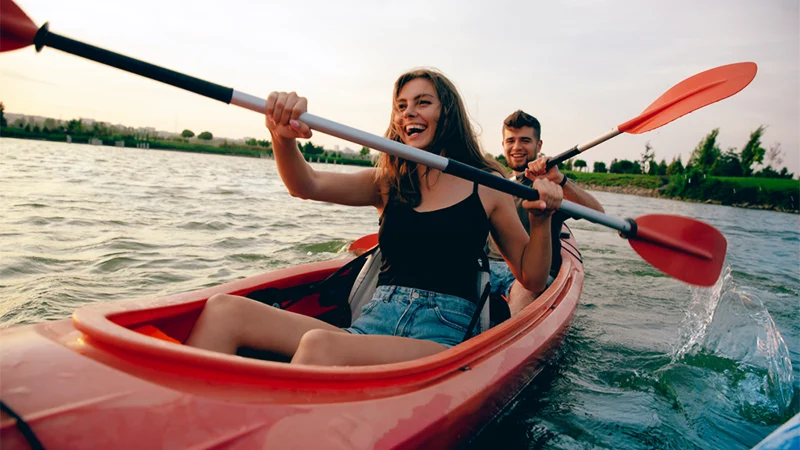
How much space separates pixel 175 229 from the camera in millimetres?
6238

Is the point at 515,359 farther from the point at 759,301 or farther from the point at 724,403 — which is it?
the point at 759,301

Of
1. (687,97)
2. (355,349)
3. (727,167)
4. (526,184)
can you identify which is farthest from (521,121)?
(727,167)

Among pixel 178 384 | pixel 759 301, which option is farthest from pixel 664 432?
pixel 759 301

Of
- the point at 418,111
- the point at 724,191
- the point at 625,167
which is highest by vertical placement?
the point at 625,167

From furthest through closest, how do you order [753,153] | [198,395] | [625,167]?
[625,167], [753,153], [198,395]

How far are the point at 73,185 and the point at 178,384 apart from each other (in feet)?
32.1

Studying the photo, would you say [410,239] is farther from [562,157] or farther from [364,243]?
[364,243]

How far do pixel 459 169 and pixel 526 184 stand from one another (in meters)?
2.37

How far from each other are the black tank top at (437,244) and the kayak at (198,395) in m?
0.28

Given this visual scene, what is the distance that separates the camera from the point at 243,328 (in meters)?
1.79

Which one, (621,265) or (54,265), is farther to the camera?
(621,265)

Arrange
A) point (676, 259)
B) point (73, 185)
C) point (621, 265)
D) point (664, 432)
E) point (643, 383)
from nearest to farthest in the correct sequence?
point (664, 432)
point (676, 259)
point (643, 383)
point (621, 265)
point (73, 185)

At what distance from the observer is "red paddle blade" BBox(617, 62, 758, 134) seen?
327cm

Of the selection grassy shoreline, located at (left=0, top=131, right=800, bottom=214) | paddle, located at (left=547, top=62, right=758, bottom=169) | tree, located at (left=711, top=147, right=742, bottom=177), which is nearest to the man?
paddle, located at (left=547, top=62, right=758, bottom=169)
